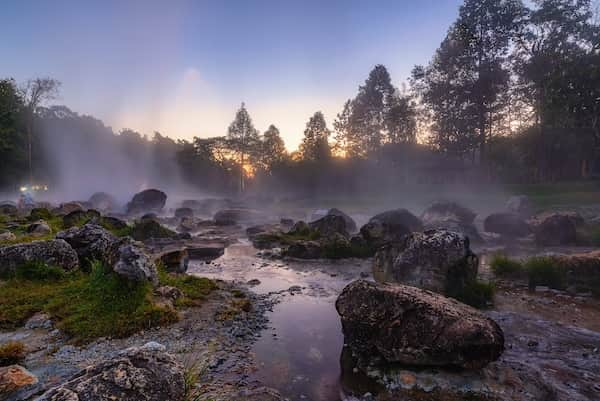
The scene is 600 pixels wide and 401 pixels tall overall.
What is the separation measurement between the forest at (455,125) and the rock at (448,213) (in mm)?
11327

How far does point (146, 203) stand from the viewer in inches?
1705

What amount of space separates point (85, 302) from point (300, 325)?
193 inches

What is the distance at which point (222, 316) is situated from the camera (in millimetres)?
8344

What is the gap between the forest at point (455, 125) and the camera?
1401 inches

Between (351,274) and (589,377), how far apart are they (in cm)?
795

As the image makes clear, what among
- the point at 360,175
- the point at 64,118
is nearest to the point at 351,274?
the point at 360,175

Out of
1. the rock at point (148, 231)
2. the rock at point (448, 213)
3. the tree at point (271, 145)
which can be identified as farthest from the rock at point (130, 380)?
the tree at point (271, 145)

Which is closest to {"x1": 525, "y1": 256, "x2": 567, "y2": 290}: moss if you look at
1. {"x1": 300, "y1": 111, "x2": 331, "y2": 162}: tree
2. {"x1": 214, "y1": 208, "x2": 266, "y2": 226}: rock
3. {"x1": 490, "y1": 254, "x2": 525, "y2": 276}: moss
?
{"x1": 490, "y1": 254, "x2": 525, "y2": 276}: moss

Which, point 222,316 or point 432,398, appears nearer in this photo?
point 432,398

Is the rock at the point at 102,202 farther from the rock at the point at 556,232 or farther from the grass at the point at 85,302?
the rock at the point at 556,232

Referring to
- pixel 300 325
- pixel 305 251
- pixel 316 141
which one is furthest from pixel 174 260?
pixel 316 141

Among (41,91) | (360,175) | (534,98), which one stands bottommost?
(360,175)

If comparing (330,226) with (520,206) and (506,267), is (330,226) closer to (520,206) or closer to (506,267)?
(506,267)

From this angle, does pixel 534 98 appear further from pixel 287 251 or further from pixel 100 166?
pixel 100 166
